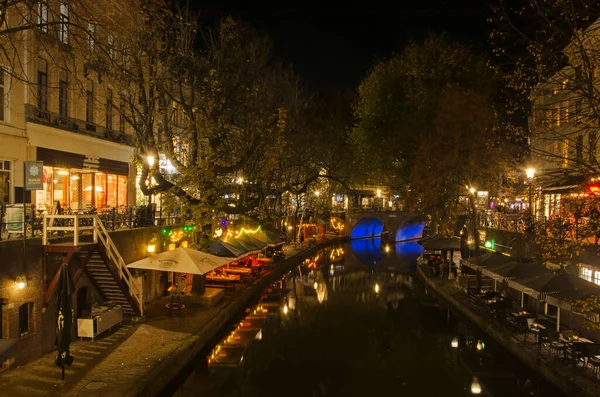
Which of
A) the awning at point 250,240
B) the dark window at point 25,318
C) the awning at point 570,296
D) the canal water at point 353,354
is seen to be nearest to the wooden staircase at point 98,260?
the dark window at point 25,318

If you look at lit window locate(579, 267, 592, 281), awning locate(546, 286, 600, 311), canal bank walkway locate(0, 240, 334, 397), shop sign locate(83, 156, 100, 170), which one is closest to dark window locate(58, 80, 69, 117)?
shop sign locate(83, 156, 100, 170)

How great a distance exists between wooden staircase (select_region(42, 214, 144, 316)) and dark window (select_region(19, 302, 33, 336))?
18.8 inches

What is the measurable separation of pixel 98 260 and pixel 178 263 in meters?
3.49

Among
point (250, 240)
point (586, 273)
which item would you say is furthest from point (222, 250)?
point (586, 273)

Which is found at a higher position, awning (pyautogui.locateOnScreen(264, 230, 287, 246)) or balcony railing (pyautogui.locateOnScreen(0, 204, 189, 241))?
balcony railing (pyautogui.locateOnScreen(0, 204, 189, 241))

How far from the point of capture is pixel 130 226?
20.8 metres

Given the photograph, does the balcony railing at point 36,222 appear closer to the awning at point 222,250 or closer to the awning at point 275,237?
the awning at point 222,250

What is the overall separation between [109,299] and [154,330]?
232 centimetres

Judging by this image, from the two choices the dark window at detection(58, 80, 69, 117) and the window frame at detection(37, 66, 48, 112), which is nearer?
the window frame at detection(37, 66, 48, 112)

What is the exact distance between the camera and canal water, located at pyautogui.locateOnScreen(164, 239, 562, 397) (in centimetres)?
1518

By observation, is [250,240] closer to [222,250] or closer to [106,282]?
[222,250]

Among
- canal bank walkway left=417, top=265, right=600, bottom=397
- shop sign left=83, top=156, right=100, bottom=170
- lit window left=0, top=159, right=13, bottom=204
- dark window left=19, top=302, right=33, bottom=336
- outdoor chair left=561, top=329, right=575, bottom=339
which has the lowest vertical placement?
canal bank walkway left=417, top=265, right=600, bottom=397

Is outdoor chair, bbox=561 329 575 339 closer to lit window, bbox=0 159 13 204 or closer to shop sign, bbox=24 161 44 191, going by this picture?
shop sign, bbox=24 161 44 191

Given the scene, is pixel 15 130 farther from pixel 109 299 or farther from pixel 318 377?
pixel 318 377
